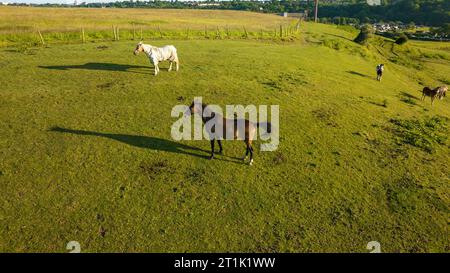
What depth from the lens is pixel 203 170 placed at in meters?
13.0

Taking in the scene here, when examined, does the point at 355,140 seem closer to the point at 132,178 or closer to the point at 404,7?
the point at 132,178

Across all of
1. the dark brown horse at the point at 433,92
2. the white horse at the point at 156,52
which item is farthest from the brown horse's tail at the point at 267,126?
the dark brown horse at the point at 433,92

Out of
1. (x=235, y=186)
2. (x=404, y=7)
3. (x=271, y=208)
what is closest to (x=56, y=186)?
(x=235, y=186)

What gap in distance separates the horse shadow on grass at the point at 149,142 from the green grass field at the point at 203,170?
0.05m

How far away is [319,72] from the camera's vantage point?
2953 cm

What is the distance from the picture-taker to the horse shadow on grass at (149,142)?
46.9 ft

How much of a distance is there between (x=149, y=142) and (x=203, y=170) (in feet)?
11.6

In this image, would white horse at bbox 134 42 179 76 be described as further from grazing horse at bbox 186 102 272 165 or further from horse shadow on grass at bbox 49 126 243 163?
grazing horse at bbox 186 102 272 165

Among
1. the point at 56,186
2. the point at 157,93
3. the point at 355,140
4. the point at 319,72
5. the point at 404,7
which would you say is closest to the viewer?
the point at 56,186

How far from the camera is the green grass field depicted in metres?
9.99

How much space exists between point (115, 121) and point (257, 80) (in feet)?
40.2

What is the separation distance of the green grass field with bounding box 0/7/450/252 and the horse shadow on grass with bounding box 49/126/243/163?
2.0 inches

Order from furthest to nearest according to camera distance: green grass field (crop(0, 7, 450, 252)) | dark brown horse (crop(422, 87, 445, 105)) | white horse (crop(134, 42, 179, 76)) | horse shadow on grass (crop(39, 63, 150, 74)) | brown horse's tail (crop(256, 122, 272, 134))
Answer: dark brown horse (crop(422, 87, 445, 105)) → horse shadow on grass (crop(39, 63, 150, 74)) → white horse (crop(134, 42, 179, 76)) → brown horse's tail (crop(256, 122, 272, 134)) → green grass field (crop(0, 7, 450, 252))

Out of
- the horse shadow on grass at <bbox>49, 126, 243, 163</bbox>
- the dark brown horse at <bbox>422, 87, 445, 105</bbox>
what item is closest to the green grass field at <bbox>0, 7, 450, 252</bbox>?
the horse shadow on grass at <bbox>49, 126, 243, 163</bbox>
